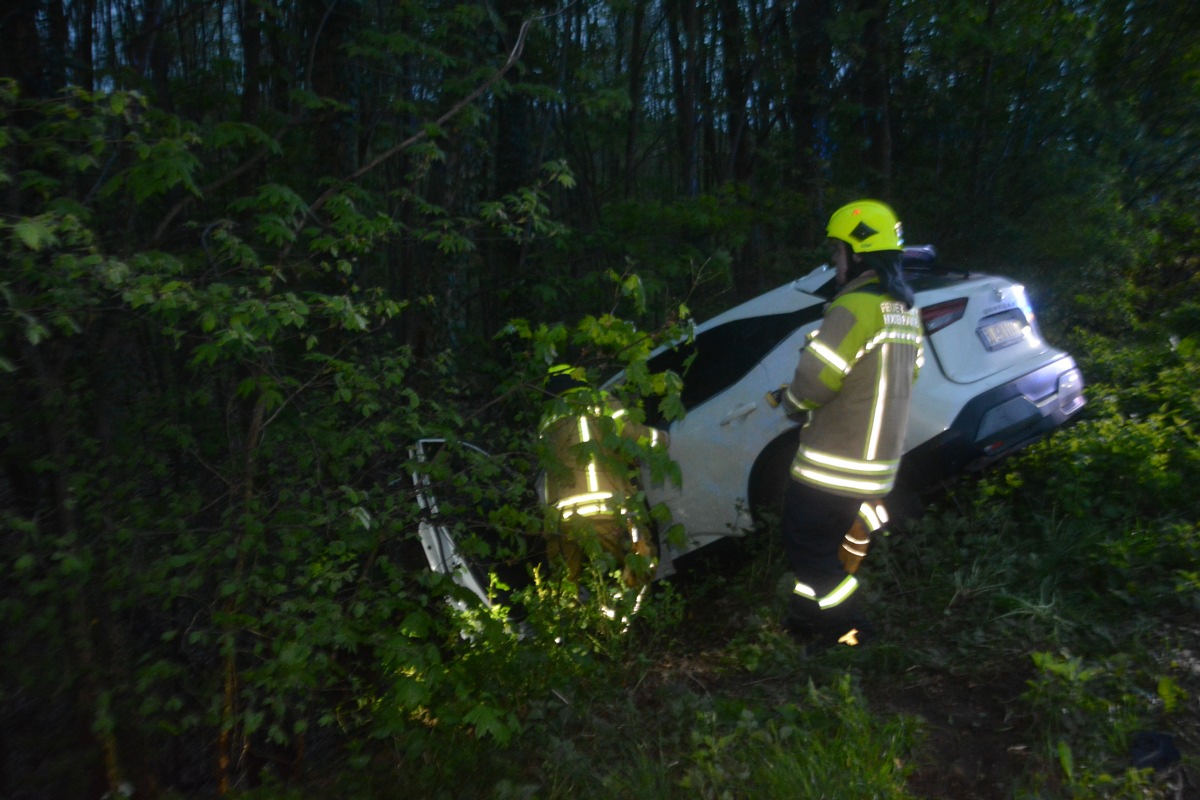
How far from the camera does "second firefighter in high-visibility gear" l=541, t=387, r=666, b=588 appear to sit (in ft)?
13.9

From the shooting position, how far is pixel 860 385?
410 cm

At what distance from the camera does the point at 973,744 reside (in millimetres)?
3385

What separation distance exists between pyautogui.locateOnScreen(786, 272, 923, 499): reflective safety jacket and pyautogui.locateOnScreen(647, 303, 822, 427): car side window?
39.0 inches

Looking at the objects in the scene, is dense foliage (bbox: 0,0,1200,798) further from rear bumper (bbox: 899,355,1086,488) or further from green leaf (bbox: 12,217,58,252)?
rear bumper (bbox: 899,355,1086,488)

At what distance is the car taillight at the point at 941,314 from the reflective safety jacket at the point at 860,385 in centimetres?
53

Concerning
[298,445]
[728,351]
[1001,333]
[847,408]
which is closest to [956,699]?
[847,408]

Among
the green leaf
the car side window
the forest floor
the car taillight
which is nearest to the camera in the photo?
the green leaf

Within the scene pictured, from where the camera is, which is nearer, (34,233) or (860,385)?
(34,233)

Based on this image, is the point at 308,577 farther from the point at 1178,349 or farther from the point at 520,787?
the point at 1178,349

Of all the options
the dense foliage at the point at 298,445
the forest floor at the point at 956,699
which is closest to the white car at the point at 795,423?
the dense foliage at the point at 298,445

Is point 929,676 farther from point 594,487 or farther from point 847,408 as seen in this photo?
point 594,487

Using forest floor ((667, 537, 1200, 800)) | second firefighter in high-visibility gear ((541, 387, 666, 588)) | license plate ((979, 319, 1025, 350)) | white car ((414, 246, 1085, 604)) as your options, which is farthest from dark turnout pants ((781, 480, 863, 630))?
license plate ((979, 319, 1025, 350))

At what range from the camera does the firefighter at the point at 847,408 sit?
4.06 metres

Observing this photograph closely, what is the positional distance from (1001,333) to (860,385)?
1.12m
